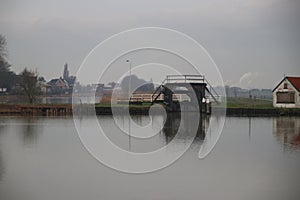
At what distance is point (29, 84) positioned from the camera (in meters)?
41.5

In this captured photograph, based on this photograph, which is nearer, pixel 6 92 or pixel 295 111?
pixel 295 111

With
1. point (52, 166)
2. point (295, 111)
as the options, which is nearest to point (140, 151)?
point (52, 166)

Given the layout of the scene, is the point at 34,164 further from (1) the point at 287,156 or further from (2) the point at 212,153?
(1) the point at 287,156

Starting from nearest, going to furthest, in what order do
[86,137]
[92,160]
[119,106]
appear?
1. [92,160]
2. [86,137]
3. [119,106]

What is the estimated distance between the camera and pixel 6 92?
159 feet

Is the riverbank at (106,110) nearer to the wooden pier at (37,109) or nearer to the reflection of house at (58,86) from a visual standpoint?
the wooden pier at (37,109)

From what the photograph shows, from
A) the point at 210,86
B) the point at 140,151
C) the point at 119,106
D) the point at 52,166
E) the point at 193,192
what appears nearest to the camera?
the point at 193,192

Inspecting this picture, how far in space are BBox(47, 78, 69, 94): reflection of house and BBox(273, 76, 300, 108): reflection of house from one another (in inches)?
1018

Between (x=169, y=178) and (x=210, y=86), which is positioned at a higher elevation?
(x=210, y=86)

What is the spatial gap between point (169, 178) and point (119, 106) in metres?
29.1

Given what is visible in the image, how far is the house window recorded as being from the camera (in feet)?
129

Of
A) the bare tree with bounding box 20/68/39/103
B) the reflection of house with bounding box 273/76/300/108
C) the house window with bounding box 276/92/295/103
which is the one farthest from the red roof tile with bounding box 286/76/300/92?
the bare tree with bounding box 20/68/39/103

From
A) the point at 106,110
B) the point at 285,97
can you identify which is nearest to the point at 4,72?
the point at 106,110

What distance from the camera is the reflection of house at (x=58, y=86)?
5528 centimetres
